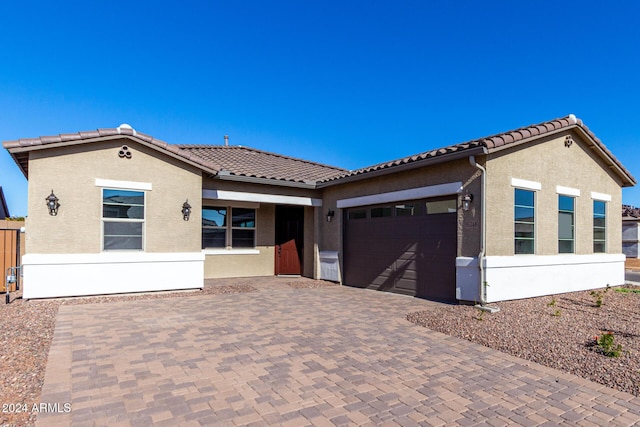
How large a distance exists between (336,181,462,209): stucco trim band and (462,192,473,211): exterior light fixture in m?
0.26

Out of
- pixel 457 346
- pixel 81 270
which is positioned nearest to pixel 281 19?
pixel 81 270

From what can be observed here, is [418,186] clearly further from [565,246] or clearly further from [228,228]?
[228,228]

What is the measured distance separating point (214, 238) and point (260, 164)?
341 centimetres

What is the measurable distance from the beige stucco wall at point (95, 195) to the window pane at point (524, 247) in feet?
28.4

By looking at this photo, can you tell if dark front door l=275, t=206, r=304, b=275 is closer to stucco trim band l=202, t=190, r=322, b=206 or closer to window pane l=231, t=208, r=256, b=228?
window pane l=231, t=208, r=256, b=228

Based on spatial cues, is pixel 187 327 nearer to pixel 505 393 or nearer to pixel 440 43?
pixel 505 393

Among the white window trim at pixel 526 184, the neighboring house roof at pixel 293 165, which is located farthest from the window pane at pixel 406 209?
the white window trim at pixel 526 184

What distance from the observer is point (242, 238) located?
47.8 ft

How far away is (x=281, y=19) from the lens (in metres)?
13.9

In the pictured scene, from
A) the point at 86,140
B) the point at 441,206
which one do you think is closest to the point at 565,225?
the point at 441,206

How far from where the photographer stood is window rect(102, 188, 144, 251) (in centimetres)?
982

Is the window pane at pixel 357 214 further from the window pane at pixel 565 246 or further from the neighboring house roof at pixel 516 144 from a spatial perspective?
the window pane at pixel 565 246

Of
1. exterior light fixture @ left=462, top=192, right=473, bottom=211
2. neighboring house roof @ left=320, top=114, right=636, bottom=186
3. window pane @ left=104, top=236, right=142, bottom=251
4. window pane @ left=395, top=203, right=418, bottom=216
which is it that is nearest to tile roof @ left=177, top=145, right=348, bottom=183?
neighboring house roof @ left=320, top=114, right=636, bottom=186

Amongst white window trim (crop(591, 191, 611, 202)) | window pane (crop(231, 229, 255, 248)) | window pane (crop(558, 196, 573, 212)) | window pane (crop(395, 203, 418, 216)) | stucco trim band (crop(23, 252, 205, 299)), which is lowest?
stucco trim band (crop(23, 252, 205, 299))
